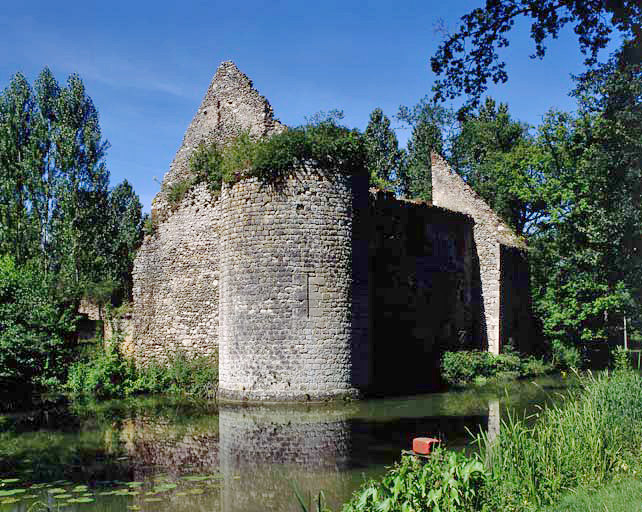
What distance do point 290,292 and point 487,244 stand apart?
1071 cm

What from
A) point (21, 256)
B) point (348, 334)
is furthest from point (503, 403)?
point (21, 256)

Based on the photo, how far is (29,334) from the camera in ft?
55.9

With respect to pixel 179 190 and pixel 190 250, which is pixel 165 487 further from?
pixel 179 190

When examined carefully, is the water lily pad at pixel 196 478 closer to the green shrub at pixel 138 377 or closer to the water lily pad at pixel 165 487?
the water lily pad at pixel 165 487

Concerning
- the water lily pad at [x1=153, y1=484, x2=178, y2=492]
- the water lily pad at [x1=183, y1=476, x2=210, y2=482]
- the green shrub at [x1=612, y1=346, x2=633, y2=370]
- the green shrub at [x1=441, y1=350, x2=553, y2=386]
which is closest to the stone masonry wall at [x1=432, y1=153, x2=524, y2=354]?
the green shrub at [x1=441, y1=350, x2=553, y2=386]

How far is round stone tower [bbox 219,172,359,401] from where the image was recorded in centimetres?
1462

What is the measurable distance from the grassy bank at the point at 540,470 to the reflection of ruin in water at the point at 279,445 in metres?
1.18

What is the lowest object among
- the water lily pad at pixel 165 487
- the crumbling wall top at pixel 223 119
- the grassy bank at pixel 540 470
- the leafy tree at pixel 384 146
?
the water lily pad at pixel 165 487

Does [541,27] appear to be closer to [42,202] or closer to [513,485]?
[513,485]

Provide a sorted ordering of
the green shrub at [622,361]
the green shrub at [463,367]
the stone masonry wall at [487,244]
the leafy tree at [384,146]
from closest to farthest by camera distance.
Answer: the green shrub at [622,361]
the green shrub at [463,367]
the stone masonry wall at [487,244]
the leafy tree at [384,146]

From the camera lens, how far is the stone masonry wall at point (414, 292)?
59.9 feet

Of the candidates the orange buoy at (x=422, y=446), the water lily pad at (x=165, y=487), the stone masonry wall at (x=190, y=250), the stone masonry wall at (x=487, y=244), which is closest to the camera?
the orange buoy at (x=422, y=446)

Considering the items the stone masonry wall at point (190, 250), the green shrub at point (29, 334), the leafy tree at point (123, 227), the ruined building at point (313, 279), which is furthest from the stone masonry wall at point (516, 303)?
the leafy tree at point (123, 227)

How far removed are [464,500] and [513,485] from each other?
0.71 m
